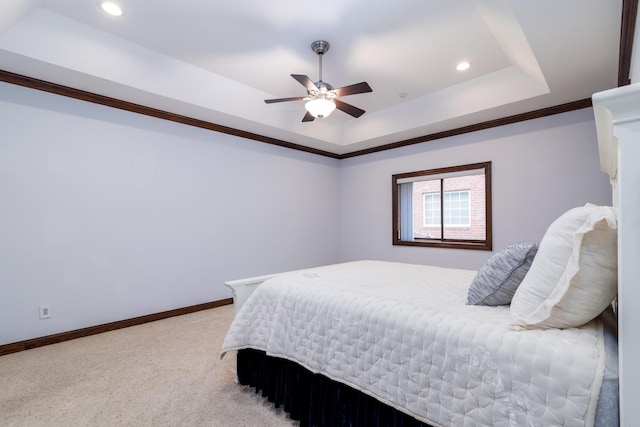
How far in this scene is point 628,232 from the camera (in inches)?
28.6

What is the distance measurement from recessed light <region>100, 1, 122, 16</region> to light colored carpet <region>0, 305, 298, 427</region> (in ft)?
9.22

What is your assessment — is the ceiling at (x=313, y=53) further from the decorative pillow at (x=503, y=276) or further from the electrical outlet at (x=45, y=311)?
the electrical outlet at (x=45, y=311)

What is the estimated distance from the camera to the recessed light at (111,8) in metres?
2.35

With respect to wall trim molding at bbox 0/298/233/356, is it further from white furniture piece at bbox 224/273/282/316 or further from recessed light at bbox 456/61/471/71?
recessed light at bbox 456/61/471/71

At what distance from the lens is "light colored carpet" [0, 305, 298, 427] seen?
1.74m

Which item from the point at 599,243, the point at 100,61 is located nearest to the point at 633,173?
the point at 599,243

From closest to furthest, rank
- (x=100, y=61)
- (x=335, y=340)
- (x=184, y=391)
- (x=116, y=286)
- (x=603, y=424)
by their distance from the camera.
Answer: (x=603, y=424) → (x=335, y=340) → (x=184, y=391) → (x=100, y=61) → (x=116, y=286)

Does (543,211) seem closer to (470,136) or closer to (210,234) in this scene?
(470,136)

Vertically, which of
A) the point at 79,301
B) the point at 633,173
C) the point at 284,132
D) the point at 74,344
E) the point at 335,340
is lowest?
the point at 74,344

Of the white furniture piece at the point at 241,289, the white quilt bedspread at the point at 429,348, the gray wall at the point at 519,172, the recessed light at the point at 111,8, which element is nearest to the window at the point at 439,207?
the gray wall at the point at 519,172

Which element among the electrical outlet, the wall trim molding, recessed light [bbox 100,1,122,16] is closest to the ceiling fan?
recessed light [bbox 100,1,122,16]

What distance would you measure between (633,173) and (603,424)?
0.69 meters

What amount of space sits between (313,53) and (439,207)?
12.7ft

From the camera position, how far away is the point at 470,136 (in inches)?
161
